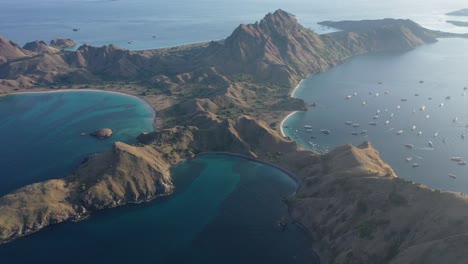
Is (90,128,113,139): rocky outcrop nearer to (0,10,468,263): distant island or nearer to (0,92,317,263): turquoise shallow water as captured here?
(0,92,317,263): turquoise shallow water

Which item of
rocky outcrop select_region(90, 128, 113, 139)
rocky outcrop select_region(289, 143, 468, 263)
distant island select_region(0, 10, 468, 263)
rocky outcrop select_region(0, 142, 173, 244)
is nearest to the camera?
rocky outcrop select_region(289, 143, 468, 263)

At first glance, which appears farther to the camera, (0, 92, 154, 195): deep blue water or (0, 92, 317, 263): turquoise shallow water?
(0, 92, 154, 195): deep blue water

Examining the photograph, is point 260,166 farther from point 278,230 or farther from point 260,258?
point 260,258

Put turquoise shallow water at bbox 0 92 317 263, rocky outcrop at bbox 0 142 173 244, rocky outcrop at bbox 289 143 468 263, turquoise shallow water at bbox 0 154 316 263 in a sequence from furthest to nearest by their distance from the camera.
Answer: rocky outcrop at bbox 0 142 173 244 → turquoise shallow water at bbox 0 92 317 263 → turquoise shallow water at bbox 0 154 316 263 → rocky outcrop at bbox 289 143 468 263

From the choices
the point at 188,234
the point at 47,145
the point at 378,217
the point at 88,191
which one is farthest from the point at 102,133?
the point at 378,217

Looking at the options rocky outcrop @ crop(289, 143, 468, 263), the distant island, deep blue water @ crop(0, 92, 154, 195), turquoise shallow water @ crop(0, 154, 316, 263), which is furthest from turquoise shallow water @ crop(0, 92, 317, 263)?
rocky outcrop @ crop(289, 143, 468, 263)

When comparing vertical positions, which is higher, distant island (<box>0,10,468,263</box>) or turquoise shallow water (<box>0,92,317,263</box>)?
distant island (<box>0,10,468,263</box>)
